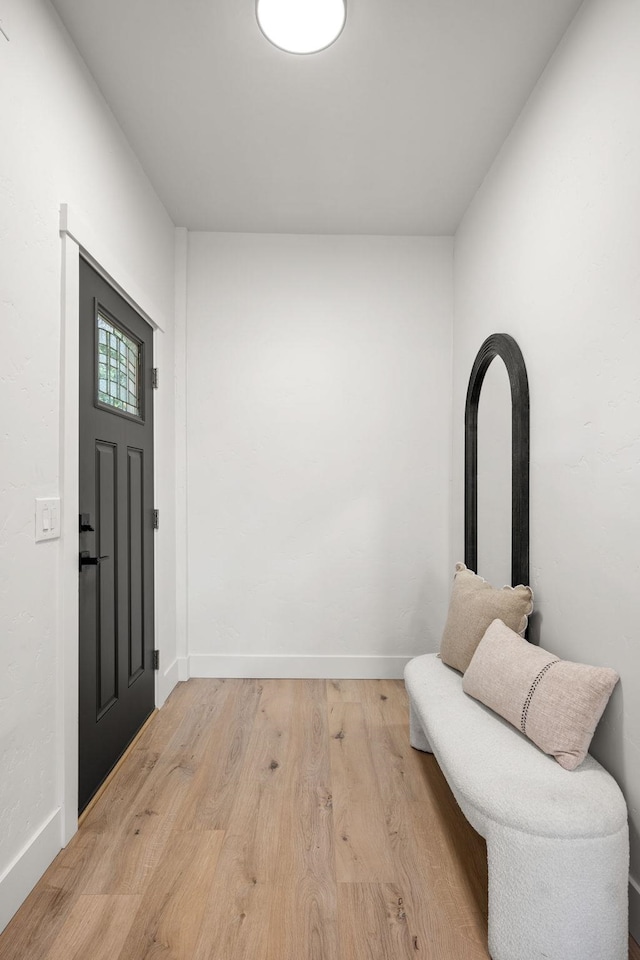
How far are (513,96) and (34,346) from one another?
6.71 ft

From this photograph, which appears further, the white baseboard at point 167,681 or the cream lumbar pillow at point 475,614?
the white baseboard at point 167,681

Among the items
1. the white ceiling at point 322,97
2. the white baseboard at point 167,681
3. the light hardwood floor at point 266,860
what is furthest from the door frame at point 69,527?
the white baseboard at point 167,681

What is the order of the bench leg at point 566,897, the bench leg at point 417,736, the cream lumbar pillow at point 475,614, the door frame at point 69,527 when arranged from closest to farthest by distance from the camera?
the bench leg at point 566,897 < the door frame at point 69,527 < the cream lumbar pillow at point 475,614 < the bench leg at point 417,736

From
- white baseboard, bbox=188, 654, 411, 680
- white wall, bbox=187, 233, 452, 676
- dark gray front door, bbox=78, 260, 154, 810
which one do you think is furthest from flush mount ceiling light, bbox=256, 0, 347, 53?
white baseboard, bbox=188, 654, 411, 680

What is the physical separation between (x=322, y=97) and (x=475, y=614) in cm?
215

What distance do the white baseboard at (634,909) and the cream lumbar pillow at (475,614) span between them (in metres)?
0.81

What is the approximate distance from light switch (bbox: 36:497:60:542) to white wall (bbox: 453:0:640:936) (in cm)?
168

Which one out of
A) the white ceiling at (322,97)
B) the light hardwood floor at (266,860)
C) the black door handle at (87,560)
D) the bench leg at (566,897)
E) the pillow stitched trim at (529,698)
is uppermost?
the white ceiling at (322,97)

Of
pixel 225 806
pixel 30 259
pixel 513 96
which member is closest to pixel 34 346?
pixel 30 259

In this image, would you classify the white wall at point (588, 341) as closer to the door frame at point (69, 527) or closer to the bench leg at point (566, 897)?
the bench leg at point (566, 897)

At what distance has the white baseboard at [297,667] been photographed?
343cm

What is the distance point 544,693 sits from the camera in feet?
5.48

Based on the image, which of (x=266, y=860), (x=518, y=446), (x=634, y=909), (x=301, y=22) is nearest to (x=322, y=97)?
(x=301, y=22)

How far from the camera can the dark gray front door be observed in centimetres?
208
